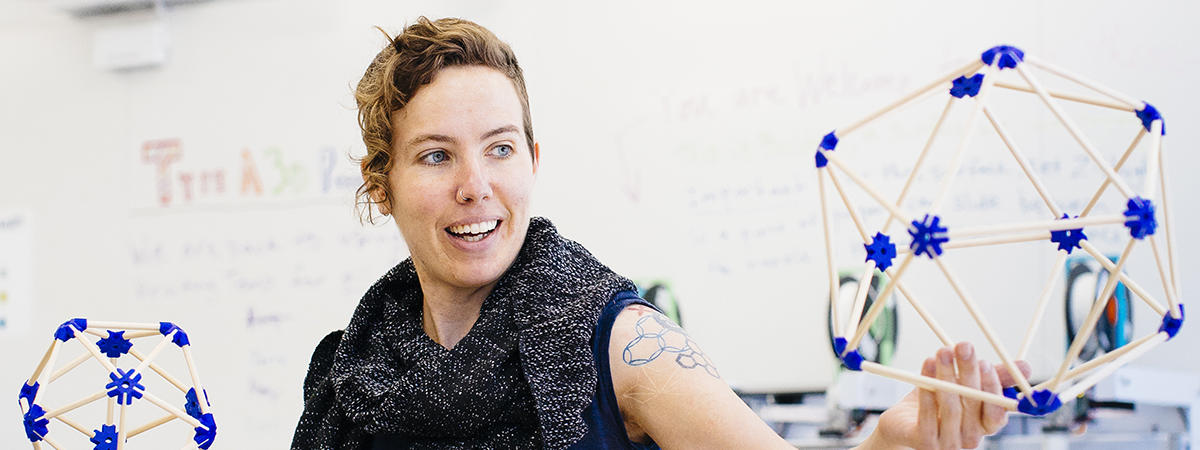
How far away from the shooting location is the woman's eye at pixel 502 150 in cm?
95

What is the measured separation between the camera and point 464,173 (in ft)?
3.06

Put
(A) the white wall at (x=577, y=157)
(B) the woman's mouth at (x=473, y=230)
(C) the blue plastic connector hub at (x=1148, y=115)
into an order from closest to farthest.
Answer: (C) the blue plastic connector hub at (x=1148, y=115)
(B) the woman's mouth at (x=473, y=230)
(A) the white wall at (x=577, y=157)

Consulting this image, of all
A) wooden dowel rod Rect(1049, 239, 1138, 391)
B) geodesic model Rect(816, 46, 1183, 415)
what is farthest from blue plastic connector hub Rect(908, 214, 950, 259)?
wooden dowel rod Rect(1049, 239, 1138, 391)

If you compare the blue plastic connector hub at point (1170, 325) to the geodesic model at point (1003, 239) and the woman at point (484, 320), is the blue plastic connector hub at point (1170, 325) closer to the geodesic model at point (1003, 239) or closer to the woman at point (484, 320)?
the geodesic model at point (1003, 239)

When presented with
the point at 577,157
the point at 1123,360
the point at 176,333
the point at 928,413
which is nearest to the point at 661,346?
the point at 928,413

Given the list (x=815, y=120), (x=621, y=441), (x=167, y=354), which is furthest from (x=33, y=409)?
(x=167, y=354)

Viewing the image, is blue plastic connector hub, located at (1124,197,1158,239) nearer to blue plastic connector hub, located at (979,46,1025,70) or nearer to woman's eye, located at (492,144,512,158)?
blue plastic connector hub, located at (979,46,1025,70)

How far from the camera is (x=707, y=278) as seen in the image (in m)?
2.29

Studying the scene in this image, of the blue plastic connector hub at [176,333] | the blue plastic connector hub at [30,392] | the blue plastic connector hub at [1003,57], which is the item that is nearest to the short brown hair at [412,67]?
the blue plastic connector hub at [176,333]

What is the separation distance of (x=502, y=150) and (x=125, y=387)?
1.35 ft

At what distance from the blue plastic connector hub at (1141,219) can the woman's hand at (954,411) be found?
12cm

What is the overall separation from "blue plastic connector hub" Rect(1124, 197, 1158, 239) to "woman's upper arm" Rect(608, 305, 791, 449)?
0.31 metres

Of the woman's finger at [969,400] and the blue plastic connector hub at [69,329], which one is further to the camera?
the blue plastic connector hub at [69,329]

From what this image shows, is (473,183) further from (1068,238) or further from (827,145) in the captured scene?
(1068,238)
